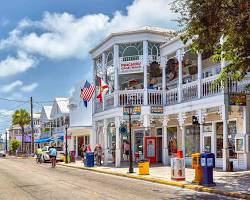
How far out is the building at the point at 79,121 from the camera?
52303mm

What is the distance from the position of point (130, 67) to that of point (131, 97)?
2039 millimetres

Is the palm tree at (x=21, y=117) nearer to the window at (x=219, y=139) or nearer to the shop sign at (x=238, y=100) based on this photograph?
the window at (x=219, y=139)

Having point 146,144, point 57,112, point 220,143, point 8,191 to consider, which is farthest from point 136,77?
point 57,112

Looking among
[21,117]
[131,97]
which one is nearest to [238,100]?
[131,97]

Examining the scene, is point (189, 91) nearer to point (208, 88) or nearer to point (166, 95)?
point (208, 88)

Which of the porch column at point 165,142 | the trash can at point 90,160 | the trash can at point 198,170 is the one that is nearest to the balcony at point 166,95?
the porch column at point 165,142

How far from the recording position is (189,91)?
2917 centimetres

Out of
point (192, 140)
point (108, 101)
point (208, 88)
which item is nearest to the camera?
point (208, 88)

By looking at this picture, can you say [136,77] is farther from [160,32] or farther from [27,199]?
[27,199]

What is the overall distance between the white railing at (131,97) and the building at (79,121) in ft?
63.4

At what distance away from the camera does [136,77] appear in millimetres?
36844

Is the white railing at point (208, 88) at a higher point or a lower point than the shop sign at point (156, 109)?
higher

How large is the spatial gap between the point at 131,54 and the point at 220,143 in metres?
9.95

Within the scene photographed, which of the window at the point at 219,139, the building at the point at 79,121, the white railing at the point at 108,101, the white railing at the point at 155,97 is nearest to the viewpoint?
the window at the point at 219,139
